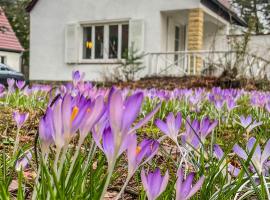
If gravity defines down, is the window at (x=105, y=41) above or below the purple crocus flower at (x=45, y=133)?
above

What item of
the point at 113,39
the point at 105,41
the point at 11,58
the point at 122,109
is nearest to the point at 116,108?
the point at 122,109

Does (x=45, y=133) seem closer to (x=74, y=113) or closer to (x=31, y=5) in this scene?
(x=74, y=113)

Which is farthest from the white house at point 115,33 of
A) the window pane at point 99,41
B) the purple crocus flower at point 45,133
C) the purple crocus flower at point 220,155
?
the purple crocus flower at point 45,133

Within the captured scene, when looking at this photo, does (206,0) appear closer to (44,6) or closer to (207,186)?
(44,6)

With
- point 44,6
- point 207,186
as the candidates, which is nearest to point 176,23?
point 44,6

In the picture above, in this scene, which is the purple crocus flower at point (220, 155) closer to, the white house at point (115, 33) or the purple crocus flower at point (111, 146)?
the purple crocus flower at point (111, 146)

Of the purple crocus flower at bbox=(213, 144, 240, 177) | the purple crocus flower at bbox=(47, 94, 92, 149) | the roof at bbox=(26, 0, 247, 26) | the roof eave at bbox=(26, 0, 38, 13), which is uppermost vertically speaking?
the roof eave at bbox=(26, 0, 38, 13)

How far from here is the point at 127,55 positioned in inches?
550

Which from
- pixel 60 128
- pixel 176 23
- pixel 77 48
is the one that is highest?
pixel 176 23

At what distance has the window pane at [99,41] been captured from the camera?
52.9ft

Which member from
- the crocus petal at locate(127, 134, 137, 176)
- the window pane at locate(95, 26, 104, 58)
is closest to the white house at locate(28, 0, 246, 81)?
the window pane at locate(95, 26, 104, 58)

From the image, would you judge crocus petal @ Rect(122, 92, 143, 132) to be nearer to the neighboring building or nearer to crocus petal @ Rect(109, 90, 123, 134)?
crocus petal @ Rect(109, 90, 123, 134)

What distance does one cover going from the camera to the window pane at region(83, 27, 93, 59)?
16.4 meters

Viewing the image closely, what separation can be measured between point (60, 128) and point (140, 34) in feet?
47.8
